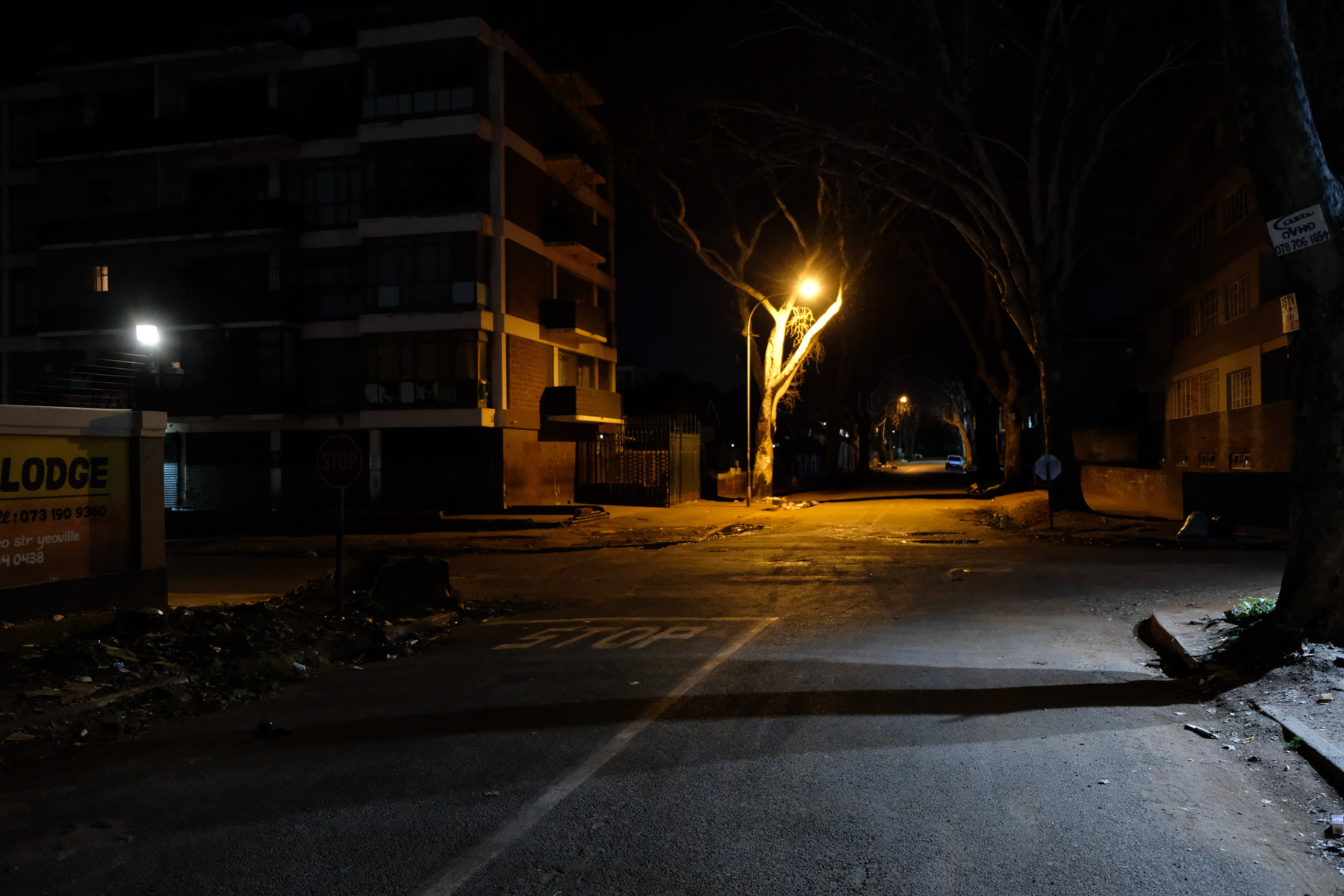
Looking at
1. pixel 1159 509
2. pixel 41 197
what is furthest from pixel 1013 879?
pixel 41 197

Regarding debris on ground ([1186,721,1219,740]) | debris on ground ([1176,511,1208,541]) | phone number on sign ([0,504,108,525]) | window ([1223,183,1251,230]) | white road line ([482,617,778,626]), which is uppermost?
window ([1223,183,1251,230])

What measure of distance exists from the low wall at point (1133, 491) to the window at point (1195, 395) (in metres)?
3.13

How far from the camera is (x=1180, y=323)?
37188mm

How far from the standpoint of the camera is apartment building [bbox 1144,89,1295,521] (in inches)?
1019

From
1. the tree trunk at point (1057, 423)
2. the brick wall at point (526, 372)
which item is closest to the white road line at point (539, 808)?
the tree trunk at point (1057, 423)

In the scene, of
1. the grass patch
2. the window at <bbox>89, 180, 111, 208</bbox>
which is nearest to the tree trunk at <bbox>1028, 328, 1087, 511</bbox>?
the grass patch

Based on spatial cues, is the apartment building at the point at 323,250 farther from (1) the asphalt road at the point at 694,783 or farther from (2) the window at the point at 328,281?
(1) the asphalt road at the point at 694,783

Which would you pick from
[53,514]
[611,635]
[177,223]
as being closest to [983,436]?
[177,223]

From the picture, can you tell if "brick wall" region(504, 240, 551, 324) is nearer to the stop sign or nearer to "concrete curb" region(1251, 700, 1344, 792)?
the stop sign

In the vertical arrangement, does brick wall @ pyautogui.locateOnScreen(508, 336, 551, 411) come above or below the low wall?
above

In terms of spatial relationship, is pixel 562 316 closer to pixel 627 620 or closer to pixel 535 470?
pixel 535 470

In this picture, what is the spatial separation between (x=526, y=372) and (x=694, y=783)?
99.2 feet

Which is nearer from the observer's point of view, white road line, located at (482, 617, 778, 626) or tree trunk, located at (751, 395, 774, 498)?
white road line, located at (482, 617, 778, 626)

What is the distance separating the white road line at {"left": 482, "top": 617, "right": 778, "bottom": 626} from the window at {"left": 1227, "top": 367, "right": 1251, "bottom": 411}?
24062 millimetres
